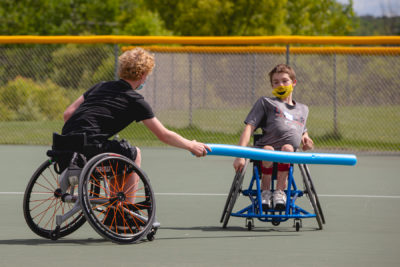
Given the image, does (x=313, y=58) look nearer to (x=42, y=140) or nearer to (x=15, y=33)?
(x=42, y=140)

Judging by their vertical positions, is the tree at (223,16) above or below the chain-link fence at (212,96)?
above

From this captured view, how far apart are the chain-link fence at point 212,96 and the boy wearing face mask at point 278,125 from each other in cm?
767

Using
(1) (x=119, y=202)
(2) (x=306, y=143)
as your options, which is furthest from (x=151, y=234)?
(2) (x=306, y=143)

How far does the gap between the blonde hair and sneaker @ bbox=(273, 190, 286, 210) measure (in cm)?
150

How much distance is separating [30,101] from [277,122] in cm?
1266

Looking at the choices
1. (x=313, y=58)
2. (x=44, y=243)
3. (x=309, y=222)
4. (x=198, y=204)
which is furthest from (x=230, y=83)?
(x=44, y=243)

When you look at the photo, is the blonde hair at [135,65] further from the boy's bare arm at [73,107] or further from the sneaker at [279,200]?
the sneaker at [279,200]

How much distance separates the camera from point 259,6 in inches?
1227

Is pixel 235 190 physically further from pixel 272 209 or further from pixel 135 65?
pixel 135 65

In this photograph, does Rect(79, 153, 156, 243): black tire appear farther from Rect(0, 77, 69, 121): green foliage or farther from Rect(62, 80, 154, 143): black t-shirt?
Rect(0, 77, 69, 121): green foliage

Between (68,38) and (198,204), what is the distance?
719 centimetres

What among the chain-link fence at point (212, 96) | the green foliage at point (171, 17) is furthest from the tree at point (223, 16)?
the chain-link fence at point (212, 96)

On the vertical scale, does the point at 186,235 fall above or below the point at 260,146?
below

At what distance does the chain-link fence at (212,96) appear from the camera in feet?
53.1
